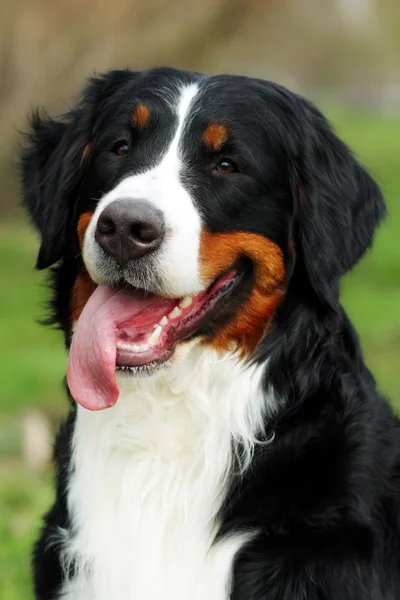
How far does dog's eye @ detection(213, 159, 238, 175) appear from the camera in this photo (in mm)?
3623

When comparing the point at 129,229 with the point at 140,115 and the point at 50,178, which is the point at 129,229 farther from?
the point at 50,178

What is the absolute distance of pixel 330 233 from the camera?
360cm

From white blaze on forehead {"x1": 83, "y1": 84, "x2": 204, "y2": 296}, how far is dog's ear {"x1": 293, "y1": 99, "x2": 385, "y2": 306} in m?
0.43

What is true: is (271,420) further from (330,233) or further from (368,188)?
(368,188)

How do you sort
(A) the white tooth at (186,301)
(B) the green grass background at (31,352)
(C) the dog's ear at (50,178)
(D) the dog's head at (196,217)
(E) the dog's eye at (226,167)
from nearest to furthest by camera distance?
(D) the dog's head at (196,217), (A) the white tooth at (186,301), (E) the dog's eye at (226,167), (C) the dog's ear at (50,178), (B) the green grass background at (31,352)

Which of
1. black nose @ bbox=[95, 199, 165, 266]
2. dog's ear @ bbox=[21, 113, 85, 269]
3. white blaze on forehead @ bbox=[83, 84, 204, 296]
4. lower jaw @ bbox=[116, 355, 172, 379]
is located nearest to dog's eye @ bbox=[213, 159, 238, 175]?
white blaze on forehead @ bbox=[83, 84, 204, 296]

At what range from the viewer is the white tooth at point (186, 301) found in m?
3.50

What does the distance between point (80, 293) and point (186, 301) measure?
44 centimetres

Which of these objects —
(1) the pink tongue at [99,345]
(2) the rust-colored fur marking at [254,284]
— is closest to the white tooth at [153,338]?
(1) the pink tongue at [99,345]

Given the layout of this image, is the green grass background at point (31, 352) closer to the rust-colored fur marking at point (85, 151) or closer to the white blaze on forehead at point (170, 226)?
the rust-colored fur marking at point (85, 151)

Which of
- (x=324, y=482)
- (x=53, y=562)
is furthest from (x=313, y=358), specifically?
(x=53, y=562)

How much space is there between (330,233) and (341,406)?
60cm

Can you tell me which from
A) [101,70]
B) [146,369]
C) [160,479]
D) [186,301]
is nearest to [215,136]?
[186,301]

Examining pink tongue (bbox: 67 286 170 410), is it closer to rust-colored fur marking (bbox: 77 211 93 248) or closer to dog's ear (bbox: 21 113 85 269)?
rust-colored fur marking (bbox: 77 211 93 248)
